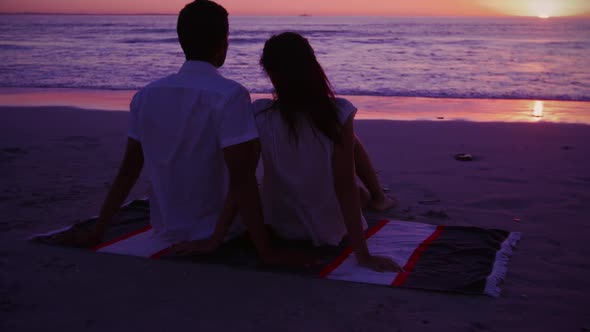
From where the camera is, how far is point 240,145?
107 inches

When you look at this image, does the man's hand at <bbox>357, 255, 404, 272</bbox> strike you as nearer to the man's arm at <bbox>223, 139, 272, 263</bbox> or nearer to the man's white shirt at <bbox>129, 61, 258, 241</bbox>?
the man's arm at <bbox>223, 139, 272, 263</bbox>

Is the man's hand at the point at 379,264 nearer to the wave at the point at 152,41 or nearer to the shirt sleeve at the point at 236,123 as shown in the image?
the shirt sleeve at the point at 236,123

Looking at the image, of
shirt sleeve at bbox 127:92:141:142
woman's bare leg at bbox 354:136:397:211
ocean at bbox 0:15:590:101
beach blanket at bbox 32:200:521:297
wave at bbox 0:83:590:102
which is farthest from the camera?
ocean at bbox 0:15:590:101

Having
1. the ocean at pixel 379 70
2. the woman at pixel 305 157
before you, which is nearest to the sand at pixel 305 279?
the woman at pixel 305 157

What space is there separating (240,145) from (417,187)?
2356mm

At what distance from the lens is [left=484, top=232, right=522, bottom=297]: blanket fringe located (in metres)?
2.69

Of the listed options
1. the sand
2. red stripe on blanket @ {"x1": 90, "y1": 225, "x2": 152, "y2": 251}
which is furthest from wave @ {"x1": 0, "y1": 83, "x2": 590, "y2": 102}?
red stripe on blanket @ {"x1": 90, "y1": 225, "x2": 152, "y2": 251}

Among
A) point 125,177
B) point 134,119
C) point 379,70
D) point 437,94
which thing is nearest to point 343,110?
point 134,119

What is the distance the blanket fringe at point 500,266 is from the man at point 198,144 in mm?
1027

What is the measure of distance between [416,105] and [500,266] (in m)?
7.40

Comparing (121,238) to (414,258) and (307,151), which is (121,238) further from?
(414,258)

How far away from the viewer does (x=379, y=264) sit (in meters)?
2.90

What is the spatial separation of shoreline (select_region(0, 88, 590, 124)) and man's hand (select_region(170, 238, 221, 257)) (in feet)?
18.4

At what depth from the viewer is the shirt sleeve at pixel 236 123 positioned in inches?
107
